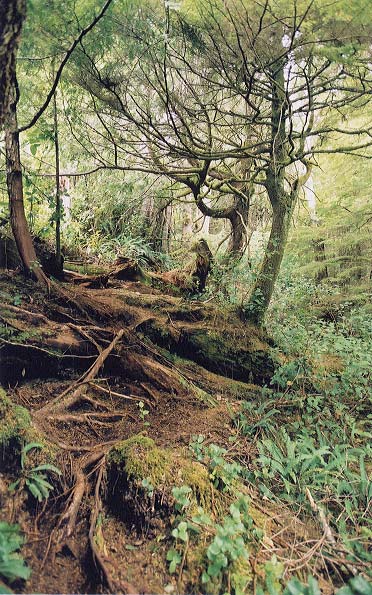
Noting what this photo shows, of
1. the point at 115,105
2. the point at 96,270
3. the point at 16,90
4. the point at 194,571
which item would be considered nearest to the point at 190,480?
the point at 194,571

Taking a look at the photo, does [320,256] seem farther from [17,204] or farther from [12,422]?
[12,422]

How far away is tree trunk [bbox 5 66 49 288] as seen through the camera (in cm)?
284

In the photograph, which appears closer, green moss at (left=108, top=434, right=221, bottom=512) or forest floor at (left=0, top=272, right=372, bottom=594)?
forest floor at (left=0, top=272, right=372, bottom=594)

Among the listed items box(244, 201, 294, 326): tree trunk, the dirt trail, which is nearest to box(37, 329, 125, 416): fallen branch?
the dirt trail

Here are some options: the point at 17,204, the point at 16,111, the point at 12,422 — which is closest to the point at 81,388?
the point at 12,422

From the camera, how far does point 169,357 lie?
4105 mm

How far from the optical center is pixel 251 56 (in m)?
3.52

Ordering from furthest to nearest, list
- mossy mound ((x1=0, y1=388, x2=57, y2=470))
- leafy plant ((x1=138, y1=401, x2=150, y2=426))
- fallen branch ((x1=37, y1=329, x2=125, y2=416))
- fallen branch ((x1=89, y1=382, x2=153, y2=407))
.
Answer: fallen branch ((x1=89, y1=382, x2=153, y2=407))
leafy plant ((x1=138, y1=401, x2=150, y2=426))
fallen branch ((x1=37, y1=329, x2=125, y2=416))
mossy mound ((x1=0, y1=388, x2=57, y2=470))

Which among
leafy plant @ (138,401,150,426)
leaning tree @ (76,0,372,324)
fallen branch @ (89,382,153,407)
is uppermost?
leaning tree @ (76,0,372,324)

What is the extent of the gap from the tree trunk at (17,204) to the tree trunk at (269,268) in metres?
2.64

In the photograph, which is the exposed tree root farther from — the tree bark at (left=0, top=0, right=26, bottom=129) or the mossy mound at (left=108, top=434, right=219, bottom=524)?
the tree bark at (left=0, top=0, right=26, bottom=129)

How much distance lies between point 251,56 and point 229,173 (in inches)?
83.9

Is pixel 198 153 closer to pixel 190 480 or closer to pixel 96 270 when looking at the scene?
pixel 96 270

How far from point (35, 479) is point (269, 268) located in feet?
12.6
